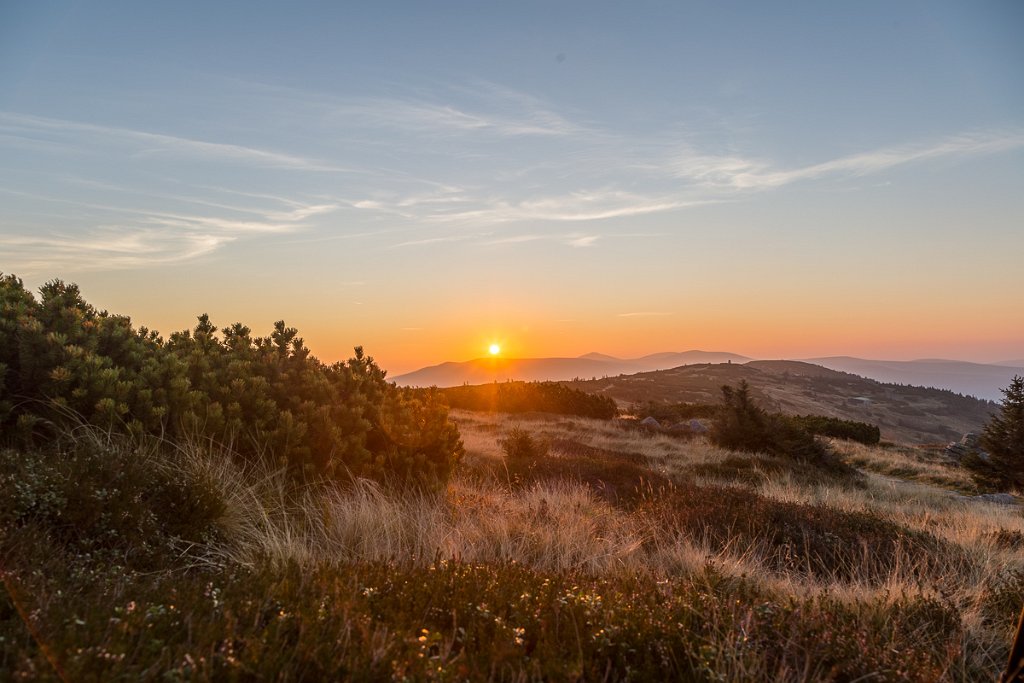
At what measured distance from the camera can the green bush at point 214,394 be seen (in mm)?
5805

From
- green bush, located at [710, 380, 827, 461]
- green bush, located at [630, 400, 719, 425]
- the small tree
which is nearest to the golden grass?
green bush, located at [710, 380, 827, 461]

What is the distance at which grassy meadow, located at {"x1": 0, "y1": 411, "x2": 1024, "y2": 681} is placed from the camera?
2.47 m

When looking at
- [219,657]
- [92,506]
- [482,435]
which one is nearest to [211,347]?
[92,506]

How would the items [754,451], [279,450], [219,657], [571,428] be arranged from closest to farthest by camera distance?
[219,657]
[279,450]
[754,451]
[571,428]

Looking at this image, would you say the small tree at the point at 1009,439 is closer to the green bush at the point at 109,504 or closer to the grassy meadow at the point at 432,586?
the grassy meadow at the point at 432,586

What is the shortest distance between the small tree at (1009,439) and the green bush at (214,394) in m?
19.2

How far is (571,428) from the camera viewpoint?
976 inches

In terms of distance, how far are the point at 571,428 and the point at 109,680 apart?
23153 millimetres

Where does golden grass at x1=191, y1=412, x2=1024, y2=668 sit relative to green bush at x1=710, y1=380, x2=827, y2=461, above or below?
above

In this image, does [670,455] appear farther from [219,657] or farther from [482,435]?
[219,657]

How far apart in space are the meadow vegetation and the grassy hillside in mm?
46172

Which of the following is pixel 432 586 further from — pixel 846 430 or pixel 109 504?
pixel 846 430

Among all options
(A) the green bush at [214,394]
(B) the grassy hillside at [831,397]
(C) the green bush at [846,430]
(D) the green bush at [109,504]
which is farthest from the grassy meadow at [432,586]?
(B) the grassy hillside at [831,397]

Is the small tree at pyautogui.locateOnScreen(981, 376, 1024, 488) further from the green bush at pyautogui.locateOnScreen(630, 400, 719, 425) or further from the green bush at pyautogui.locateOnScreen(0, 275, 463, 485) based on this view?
the green bush at pyautogui.locateOnScreen(0, 275, 463, 485)
